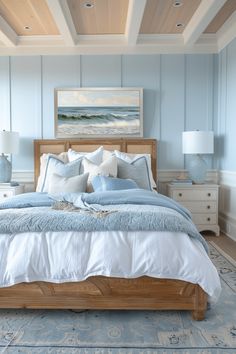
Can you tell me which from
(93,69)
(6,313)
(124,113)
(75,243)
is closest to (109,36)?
(93,69)

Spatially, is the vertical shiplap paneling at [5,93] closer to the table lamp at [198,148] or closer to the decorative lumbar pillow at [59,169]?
the decorative lumbar pillow at [59,169]

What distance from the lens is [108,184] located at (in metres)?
3.08

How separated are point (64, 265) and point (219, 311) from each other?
1.08 m

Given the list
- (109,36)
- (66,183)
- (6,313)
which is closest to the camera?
(6,313)

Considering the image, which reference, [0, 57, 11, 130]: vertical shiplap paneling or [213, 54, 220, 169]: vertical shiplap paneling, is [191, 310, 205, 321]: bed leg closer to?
[213, 54, 220, 169]: vertical shiplap paneling

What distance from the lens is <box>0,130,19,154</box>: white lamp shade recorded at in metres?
4.08

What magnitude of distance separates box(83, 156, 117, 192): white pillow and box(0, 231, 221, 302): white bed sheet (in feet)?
4.95

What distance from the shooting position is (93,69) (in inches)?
177

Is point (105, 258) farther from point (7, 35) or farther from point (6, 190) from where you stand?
point (7, 35)

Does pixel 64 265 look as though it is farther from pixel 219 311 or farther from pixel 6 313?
pixel 219 311

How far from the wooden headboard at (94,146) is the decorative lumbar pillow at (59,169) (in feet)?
1.99

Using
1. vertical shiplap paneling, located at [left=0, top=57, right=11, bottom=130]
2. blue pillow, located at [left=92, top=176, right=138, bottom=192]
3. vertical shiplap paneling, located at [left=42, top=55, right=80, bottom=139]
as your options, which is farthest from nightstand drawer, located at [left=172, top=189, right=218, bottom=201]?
vertical shiplap paneling, located at [left=0, top=57, right=11, bottom=130]

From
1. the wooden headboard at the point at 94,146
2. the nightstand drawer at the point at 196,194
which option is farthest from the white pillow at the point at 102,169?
the nightstand drawer at the point at 196,194

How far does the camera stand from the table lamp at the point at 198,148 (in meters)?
4.11
